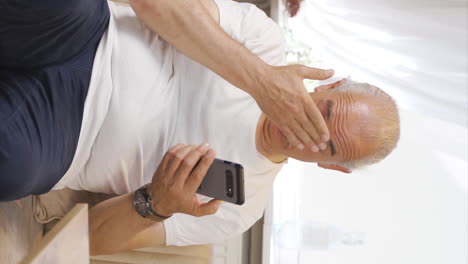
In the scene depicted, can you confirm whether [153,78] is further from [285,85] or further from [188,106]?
[285,85]

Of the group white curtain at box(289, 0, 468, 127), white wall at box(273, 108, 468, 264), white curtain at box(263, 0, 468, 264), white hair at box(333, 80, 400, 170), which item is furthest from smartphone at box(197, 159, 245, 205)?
white curtain at box(289, 0, 468, 127)

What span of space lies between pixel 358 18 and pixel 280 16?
45 centimetres

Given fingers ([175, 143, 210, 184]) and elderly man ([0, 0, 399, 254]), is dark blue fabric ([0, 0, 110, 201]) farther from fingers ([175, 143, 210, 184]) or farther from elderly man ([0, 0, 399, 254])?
fingers ([175, 143, 210, 184])

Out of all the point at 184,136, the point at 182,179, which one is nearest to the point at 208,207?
the point at 182,179

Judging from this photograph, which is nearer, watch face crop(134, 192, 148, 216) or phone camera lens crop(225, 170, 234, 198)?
phone camera lens crop(225, 170, 234, 198)

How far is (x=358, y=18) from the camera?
211 centimetres

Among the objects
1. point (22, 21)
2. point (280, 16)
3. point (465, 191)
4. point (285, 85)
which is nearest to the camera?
point (22, 21)

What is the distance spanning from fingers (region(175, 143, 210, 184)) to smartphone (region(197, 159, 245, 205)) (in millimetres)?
38

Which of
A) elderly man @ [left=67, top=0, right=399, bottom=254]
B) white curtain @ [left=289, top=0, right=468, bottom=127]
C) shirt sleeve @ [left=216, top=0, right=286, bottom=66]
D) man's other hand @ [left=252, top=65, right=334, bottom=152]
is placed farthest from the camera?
white curtain @ [left=289, top=0, right=468, bottom=127]

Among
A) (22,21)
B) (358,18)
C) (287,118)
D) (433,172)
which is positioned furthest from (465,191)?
(22,21)

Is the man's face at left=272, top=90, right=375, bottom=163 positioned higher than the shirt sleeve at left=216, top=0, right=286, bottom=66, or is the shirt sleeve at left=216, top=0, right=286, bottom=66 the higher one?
the shirt sleeve at left=216, top=0, right=286, bottom=66

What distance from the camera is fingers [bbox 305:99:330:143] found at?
1.02m

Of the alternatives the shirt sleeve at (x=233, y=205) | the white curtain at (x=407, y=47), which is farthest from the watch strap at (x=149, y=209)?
the white curtain at (x=407, y=47)

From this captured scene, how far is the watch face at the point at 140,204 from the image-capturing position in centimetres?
120
